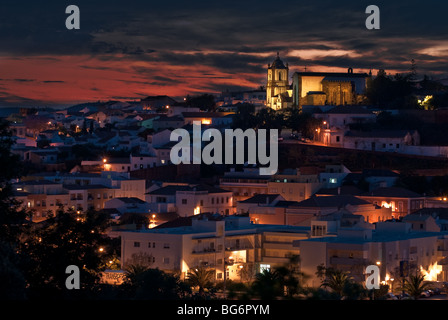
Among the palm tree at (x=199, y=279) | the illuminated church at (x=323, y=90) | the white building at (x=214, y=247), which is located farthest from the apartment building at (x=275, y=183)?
the palm tree at (x=199, y=279)

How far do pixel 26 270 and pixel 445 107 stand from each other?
42.7m

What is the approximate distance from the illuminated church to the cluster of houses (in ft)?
13.9

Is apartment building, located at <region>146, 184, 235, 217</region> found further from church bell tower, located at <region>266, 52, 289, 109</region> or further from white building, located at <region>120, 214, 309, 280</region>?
church bell tower, located at <region>266, 52, 289, 109</region>

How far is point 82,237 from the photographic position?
68.6ft

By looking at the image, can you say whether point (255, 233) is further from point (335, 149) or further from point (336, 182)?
point (335, 149)

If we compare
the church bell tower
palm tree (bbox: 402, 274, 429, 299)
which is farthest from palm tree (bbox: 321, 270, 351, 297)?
the church bell tower

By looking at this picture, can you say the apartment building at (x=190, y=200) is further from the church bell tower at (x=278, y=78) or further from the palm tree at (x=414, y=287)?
the church bell tower at (x=278, y=78)

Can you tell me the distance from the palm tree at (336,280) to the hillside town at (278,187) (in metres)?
0.44

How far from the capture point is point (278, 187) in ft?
147

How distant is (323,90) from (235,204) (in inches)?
853

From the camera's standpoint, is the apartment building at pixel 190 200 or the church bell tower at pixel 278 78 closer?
the apartment building at pixel 190 200

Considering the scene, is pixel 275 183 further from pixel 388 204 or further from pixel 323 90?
pixel 323 90

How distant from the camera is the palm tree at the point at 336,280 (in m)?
23.6

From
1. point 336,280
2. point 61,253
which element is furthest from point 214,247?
point 61,253
